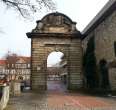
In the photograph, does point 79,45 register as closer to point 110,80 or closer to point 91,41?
point 91,41

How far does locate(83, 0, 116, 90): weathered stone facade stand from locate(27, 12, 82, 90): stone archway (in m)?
2.83

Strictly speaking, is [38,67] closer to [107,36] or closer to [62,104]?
[107,36]

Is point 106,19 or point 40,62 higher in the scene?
point 106,19

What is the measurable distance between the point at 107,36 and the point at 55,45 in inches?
313

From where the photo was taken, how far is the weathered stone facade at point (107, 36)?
2356 centimetres

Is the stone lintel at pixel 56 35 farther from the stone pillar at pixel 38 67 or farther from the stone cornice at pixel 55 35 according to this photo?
the stone pillar at pixel 38 67

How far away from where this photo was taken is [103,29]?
88.0ft

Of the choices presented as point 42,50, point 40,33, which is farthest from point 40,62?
point 40,33

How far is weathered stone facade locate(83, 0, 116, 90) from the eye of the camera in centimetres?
2356

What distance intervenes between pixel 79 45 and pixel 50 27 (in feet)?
13.3

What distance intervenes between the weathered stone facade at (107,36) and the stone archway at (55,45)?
2831 mm

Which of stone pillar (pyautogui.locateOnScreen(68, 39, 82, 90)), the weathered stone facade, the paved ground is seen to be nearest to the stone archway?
stone pillar (pyautogui.locateOnScreen(68, 39, 82, 90))

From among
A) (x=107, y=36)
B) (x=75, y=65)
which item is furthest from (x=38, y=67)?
(x=107, y=36)

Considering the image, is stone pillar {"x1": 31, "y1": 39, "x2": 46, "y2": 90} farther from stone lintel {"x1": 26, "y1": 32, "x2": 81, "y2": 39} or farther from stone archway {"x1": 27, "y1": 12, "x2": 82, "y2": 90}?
stone lintel {"x1": 26, "y1": 32, "x2": 81, "y2": 39}
